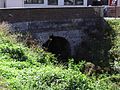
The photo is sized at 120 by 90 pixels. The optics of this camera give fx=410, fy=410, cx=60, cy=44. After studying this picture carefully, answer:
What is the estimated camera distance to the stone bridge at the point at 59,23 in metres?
21.9

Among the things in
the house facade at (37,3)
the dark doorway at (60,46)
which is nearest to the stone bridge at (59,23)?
the dark doorway at (60,46)

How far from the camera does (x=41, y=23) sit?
76.1 feet

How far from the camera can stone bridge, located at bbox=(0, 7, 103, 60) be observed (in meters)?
21.9

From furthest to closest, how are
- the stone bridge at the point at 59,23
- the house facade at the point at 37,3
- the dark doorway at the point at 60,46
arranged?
the house facade at the point at 37,3
the dark doorway at the point at 60,46
the stone bridge at the point at 59,23

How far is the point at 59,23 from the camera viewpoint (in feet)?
79.7

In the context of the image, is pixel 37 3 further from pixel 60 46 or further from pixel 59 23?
pixel 59 23

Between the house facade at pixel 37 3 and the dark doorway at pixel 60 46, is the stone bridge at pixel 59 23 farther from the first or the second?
the house facade at pixel 37 3

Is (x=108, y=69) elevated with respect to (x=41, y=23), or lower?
lower

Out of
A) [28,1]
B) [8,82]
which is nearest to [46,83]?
[8,82]

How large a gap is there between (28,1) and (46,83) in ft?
73.1

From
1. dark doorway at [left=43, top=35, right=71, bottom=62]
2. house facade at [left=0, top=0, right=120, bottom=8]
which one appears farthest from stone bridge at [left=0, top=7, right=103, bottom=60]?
house facade at [left=0, top=0, right=120, bottom=8]

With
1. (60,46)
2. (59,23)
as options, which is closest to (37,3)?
(60,46)

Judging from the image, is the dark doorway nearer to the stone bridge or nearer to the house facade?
the stone bridge

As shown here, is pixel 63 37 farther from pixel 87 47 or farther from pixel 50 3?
pixel 50 3
